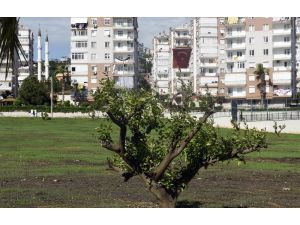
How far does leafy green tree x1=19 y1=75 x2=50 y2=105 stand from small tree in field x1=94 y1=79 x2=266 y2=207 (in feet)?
125

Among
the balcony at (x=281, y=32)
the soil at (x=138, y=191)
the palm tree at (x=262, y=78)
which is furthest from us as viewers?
the balcony at (x=281, y=32)

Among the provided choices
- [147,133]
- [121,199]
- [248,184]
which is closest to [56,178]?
[121,199]

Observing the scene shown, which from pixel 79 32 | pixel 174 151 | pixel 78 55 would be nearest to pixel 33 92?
pixel 78 55

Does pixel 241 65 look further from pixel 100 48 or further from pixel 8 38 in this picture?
pixel 8 38

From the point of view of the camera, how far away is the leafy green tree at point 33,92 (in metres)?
46.5

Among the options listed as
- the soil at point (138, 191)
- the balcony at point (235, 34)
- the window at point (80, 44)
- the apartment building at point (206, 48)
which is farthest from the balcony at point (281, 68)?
the soil at point (138, 191)

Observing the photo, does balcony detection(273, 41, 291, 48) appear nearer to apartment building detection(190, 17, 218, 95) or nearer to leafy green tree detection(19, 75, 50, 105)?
apartment building detection(190, 17, 218, 95)

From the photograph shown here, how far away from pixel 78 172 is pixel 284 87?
40.3m

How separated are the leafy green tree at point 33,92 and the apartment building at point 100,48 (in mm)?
9453

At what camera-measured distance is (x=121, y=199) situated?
10500 mm

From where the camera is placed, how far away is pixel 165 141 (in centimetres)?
880

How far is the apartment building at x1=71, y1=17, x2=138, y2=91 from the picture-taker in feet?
97.1

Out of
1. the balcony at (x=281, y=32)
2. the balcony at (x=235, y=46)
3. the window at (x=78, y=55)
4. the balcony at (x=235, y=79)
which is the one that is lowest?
the balcony at (x=235, y=79)

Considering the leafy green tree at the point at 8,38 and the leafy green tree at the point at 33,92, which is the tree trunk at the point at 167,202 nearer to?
the leafy green tree at the point at 8,38
